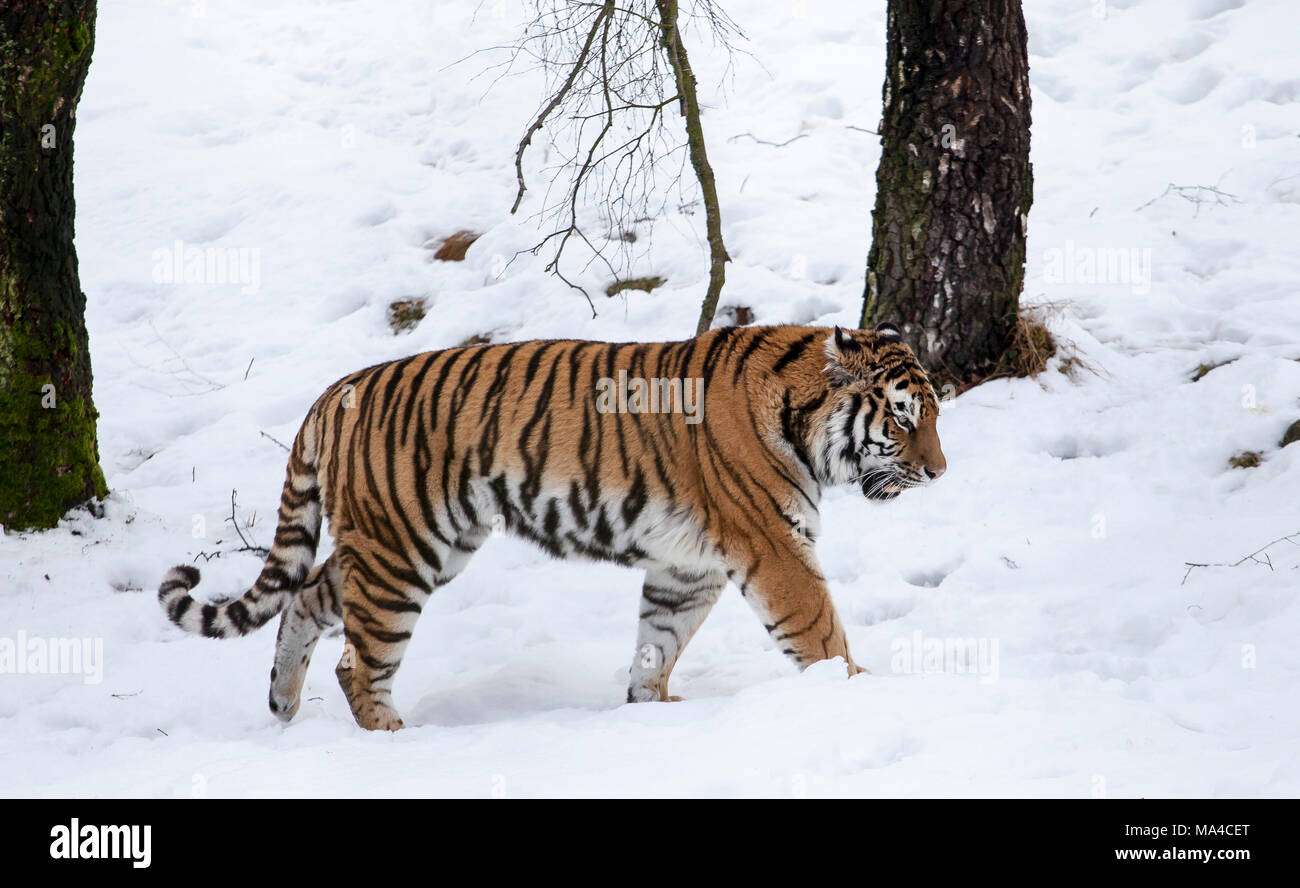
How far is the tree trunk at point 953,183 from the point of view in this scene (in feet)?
20.2

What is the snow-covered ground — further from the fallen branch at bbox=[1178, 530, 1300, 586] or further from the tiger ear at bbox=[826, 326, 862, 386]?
the tiger ear at bbox=[826, 326, 862, 386]

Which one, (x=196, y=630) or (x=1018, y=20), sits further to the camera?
(x=1018, y=20)

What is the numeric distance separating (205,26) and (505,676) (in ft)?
37.5

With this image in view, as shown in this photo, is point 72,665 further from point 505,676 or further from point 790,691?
point 790,691

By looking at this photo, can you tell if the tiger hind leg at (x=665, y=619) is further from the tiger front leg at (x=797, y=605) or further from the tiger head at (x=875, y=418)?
the tiger head at (x=875, y=418)

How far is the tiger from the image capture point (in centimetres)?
455

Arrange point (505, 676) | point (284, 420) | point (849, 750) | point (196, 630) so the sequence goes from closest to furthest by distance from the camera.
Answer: point (849, 750), point (196, 630), point (505, 676), point (284, 420)

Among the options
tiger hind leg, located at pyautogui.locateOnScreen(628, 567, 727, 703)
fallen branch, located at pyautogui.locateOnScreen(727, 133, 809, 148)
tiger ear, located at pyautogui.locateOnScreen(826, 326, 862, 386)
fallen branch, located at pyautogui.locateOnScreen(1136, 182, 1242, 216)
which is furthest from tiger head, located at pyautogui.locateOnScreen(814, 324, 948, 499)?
fallen branch, located at pyautogui.locateOnScreen(727, 133, 809, 148)

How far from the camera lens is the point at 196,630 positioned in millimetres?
4637

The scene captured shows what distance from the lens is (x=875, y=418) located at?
181 inches

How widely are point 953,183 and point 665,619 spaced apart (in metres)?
2.93

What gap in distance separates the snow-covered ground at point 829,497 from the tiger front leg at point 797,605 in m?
0.54
